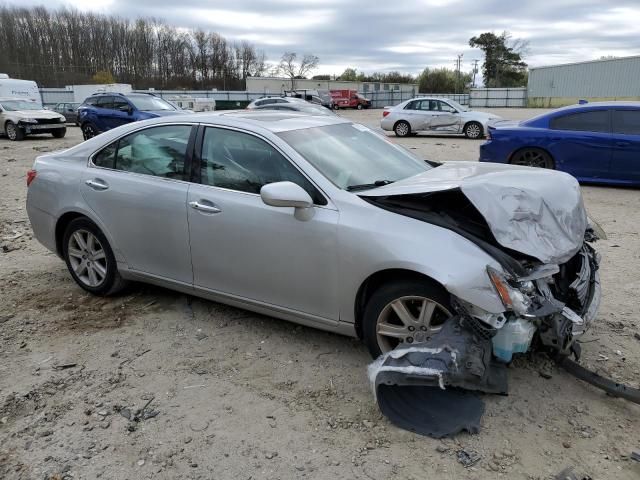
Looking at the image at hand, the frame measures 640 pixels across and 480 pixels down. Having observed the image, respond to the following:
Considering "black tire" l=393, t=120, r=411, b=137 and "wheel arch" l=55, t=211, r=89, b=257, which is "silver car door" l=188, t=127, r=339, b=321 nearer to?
"wheel arch" l=55, t=211, r=89, b=257

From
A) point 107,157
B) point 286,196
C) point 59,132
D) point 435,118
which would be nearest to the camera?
point 286,196

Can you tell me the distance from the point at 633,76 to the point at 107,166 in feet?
178

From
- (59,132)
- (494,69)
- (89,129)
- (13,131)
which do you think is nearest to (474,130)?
(89,129)

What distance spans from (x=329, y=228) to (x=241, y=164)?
93 cm

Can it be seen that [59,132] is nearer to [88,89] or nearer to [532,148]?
[532,148]

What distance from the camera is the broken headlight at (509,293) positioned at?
2758mm

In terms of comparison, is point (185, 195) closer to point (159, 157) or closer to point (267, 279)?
point (159, 157)

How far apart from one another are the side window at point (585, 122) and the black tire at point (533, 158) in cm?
49

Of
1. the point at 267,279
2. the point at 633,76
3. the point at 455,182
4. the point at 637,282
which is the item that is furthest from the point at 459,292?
the point at 633,76

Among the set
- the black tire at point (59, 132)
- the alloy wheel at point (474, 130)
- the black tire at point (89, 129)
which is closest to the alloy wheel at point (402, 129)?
the alloy wheel at point (474, 130)

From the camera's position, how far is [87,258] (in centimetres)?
465

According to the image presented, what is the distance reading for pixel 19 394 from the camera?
3.28 meters

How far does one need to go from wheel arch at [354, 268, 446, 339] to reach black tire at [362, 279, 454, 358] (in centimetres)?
3

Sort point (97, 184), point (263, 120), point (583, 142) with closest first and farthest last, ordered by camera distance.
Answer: point (263, 120) → point (97, 184) → point (583, 142)
